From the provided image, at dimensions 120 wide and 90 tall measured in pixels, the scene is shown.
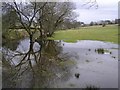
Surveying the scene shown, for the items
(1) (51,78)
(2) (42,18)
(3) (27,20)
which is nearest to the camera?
(1) (51,78)

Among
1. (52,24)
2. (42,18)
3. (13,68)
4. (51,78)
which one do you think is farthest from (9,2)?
(51,78)

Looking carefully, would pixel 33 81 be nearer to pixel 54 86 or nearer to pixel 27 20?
pixel 54 86

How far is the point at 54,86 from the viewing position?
37.8ft

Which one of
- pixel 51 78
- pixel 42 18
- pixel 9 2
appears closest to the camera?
pixel 51 78

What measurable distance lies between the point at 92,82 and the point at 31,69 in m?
4.95

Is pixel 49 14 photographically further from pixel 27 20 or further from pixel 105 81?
pixel 105 81

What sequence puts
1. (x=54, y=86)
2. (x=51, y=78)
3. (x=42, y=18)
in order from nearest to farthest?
(x=54, y=86)
(x=51, y=78)
(x=42, y=18)

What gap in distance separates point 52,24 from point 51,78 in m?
40.3

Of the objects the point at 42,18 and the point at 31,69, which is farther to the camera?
the point at 42,18

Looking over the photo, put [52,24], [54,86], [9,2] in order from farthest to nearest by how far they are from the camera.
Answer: [52,24], [9,2], [54,86]

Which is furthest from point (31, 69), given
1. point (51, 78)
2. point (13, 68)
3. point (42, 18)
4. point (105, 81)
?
point (42, 18)

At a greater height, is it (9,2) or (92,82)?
(9,2)

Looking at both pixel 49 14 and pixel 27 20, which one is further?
pixel 49 14

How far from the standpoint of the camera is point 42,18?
47250 millimetres
